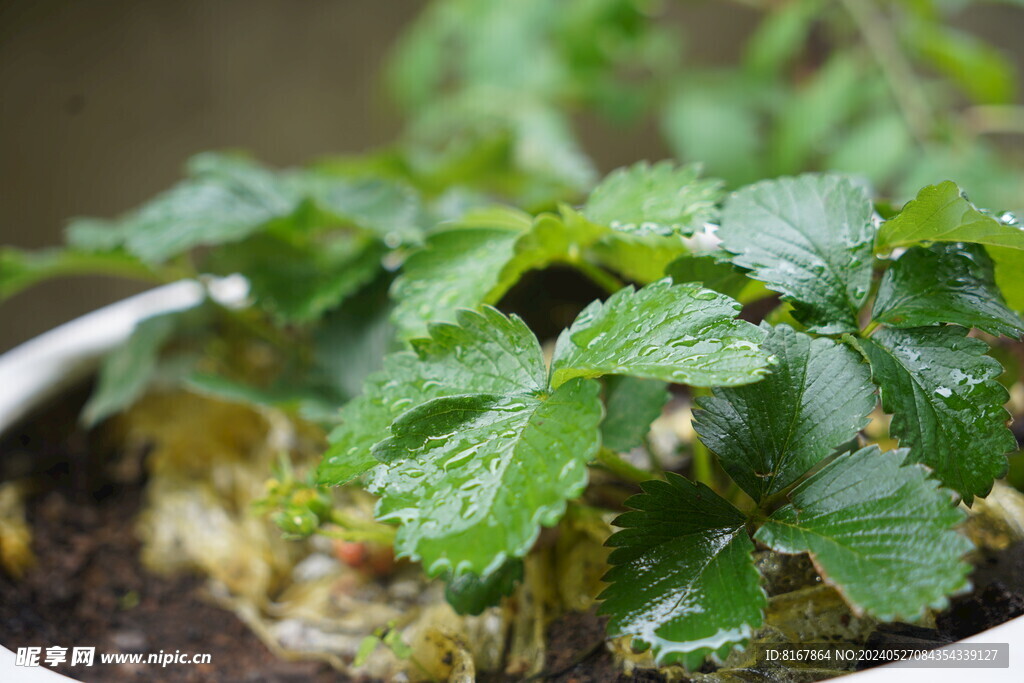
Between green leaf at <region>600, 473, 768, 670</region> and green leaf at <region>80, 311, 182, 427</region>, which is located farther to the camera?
green leaf at <region>80, 311, 182, 427</region>

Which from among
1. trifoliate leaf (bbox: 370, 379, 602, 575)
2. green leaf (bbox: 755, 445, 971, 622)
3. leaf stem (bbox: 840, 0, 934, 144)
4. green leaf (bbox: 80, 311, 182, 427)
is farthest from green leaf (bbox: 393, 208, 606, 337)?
leaf stem (bbox: 840, 0, 934, 144)

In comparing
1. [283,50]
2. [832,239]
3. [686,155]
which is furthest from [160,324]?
[283,50]

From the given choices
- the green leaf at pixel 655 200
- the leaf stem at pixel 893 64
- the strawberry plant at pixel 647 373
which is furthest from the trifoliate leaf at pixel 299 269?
the leaf stem at pixel 893 64

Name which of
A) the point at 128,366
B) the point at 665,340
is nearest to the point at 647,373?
the point at 665,340

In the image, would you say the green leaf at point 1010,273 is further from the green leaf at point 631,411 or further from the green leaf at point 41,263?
the green leaf at point 41,263

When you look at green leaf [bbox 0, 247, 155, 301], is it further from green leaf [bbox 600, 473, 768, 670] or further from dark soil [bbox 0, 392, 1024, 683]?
green leaf [bbox 600, 473, 768, 670]

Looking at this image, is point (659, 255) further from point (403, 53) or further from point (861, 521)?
point (403, 53)
